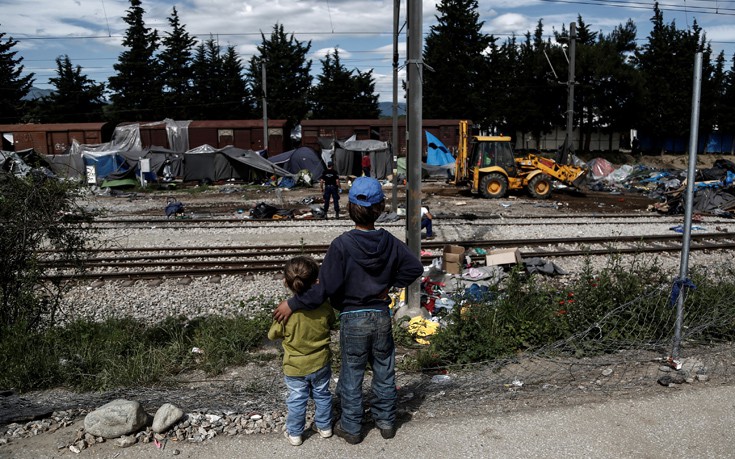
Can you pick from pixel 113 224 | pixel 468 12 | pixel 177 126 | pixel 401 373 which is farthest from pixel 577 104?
pixel 401 373

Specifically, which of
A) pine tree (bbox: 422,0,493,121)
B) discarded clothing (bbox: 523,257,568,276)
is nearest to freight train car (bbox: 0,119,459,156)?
pine tree (bbox: 422,0,493,121)

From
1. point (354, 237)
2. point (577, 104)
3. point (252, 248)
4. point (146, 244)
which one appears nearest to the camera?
point (354, 237)

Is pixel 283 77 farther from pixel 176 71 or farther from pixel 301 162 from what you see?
pixel 301 162

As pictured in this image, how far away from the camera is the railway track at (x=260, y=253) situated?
1098 centimetres

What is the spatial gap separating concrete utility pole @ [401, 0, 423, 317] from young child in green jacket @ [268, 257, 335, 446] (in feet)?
10.9

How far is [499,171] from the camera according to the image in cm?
2266

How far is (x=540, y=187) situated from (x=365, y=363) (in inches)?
795

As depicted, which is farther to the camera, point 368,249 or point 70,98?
point 70,98

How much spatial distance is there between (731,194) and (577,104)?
113ft

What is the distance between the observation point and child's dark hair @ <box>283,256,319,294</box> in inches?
164

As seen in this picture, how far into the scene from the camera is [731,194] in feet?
61.9

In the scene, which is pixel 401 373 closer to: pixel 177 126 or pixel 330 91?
pixel 177 126

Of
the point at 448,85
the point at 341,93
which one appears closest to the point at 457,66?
the point at 448,85

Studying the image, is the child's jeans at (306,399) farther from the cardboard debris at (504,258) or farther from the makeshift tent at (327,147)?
the makeshift tent at (327,147)
